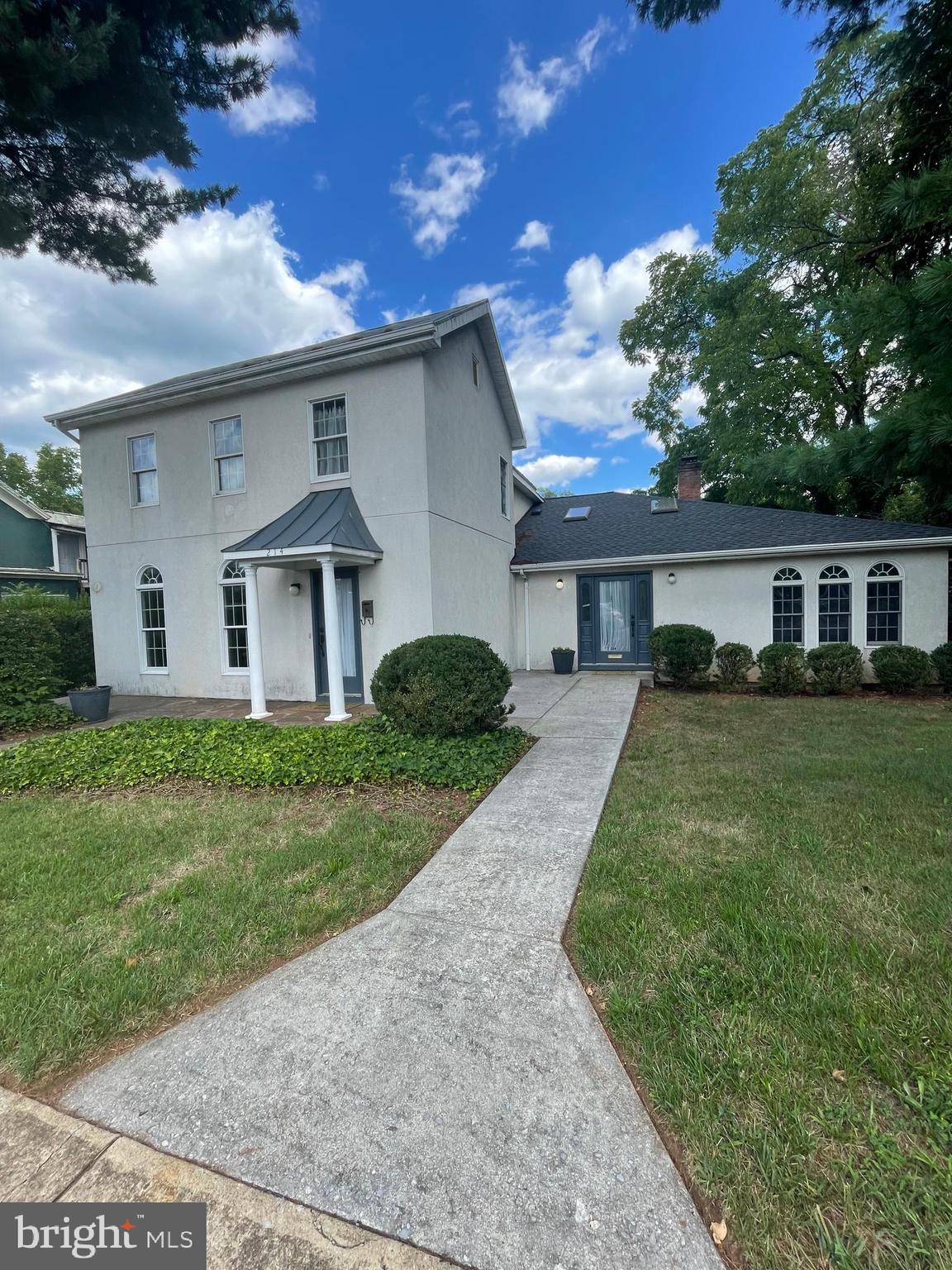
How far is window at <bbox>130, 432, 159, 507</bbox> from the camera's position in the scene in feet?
35.7

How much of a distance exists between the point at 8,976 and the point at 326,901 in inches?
59.8

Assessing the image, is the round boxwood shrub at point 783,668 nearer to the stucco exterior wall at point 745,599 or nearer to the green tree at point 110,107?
the stucco exterior wall at point 745,599

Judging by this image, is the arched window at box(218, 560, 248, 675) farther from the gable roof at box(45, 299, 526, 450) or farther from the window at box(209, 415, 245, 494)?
the gable roof at box(45, 299, 526, 450)

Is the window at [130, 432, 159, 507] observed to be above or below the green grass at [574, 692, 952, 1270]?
above

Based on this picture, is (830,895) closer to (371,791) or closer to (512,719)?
(371,791)

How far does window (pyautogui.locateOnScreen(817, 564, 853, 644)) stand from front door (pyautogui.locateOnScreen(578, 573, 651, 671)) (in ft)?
11.4

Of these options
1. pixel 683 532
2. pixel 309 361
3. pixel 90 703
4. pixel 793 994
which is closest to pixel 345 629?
pixel 90 703

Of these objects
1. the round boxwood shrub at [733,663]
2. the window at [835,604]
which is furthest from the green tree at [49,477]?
the window at [835,604]

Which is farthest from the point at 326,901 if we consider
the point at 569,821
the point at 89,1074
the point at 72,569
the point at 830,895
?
the point at 72,569

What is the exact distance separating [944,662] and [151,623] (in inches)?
608

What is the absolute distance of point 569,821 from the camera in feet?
14.3

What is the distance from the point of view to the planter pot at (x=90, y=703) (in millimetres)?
8844

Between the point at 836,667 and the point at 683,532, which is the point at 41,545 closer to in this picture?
→ the point at 683,532

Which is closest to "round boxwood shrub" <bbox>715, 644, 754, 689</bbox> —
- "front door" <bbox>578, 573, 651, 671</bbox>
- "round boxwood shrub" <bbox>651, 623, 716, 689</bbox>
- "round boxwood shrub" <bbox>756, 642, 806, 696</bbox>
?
"round boxwood shrub" <bbox>651, 623, 716, 689</bbox>
